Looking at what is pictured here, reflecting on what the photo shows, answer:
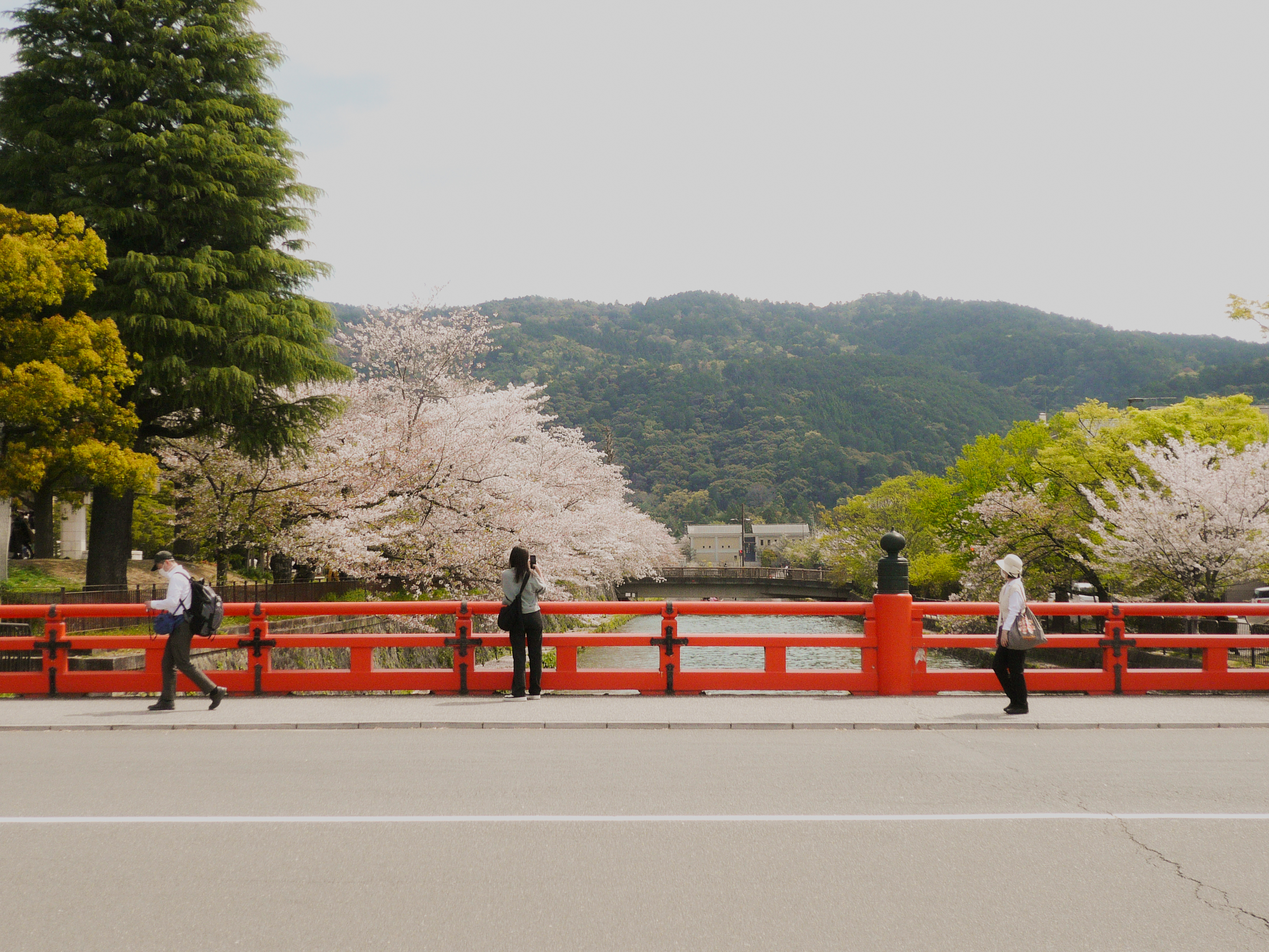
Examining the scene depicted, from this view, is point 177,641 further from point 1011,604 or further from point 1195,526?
point 1195,526

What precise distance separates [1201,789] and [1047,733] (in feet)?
7.78

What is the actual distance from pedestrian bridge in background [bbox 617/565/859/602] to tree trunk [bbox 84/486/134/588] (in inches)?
2034

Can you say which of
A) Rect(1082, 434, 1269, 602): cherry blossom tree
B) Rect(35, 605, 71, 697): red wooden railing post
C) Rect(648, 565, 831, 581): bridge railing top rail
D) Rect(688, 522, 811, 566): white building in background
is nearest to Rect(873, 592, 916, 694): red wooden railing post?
Rect(35, 605, 71, 697): red wooden railing post

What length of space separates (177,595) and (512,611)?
3576mm

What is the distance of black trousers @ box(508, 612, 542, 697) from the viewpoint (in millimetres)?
10883

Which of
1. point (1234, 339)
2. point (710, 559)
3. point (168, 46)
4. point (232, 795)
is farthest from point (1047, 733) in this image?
point (1234, 339)

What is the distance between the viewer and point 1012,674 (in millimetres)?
10078

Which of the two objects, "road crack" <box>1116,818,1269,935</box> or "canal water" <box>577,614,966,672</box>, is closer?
"road crack" <box>1116,818,1269,935</box>

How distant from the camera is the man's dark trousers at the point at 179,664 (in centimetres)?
1038

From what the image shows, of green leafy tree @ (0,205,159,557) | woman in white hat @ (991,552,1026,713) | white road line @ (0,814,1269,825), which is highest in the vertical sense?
green leafy tree @ (0,205,159,557)

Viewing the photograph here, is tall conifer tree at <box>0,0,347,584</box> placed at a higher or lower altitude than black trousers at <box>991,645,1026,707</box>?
higher

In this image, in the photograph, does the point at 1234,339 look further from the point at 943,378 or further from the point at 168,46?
the point at 168,46

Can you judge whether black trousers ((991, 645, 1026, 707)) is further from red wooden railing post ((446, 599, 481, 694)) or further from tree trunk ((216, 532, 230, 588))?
tree trunk ((216, 532, 230, 588))

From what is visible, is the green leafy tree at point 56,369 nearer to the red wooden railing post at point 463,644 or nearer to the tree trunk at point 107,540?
the tree trunk at point 107,540
